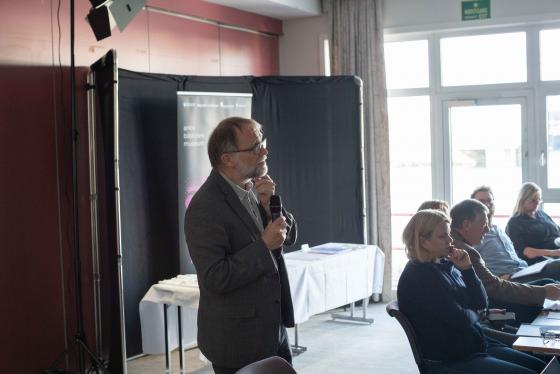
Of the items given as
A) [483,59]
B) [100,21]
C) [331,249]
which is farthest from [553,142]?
[100,21]

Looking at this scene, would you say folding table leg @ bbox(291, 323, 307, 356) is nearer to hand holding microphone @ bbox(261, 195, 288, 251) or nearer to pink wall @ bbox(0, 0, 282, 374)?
pink wall @ bbox(0, 0, 282, 374)

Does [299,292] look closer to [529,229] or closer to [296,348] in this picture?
[296,348]

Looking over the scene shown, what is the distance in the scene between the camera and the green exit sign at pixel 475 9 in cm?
663

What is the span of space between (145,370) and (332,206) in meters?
2.41

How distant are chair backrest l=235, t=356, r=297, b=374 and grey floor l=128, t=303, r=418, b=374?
285 cm

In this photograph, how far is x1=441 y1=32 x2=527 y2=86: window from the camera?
6711mm

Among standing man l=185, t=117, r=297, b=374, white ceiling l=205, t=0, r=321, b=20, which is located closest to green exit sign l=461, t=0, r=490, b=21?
white ceiling l=205, t=0, r=321, b=20

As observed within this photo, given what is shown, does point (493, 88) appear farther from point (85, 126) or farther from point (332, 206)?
point (85, 126)

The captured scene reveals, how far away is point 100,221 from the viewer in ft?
16.2

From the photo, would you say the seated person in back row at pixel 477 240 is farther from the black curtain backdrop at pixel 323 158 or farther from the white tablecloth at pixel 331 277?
the black curtain backdrop at pixel 323 158

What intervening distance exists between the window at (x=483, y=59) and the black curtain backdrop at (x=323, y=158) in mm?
1076

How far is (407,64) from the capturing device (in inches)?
281

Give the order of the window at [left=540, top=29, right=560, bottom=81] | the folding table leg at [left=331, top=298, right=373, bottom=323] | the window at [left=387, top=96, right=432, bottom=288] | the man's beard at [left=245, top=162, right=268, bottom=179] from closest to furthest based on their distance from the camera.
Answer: the man's beard at [left=245, top=162, right=268, bottom=179] < the folding table leg at [left=331, top=298, right=373, bottom=323] < the window at [left=540, top=29, right=560, bottom=81] < the window at [left=387, top=96, right=432, bottom=288]

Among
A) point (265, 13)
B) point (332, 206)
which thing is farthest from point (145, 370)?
point (265, 13)
